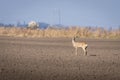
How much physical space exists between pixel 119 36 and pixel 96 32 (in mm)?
3122

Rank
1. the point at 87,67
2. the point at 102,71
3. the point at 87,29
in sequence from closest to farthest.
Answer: the point at 102,71 → the point at 87,67 → the point at 87,29

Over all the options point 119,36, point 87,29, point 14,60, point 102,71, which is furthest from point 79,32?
point 102,71

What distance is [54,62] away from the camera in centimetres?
2008

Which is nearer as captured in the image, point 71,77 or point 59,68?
point 71,77

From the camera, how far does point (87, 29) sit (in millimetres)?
50250

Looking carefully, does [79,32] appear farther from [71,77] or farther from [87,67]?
[71,77]

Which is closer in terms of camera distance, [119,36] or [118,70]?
[118,70]

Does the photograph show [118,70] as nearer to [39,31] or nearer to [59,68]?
[59,68]

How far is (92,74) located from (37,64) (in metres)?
3.80

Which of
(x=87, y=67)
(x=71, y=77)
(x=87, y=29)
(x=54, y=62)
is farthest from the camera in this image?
(x=87, y=29)

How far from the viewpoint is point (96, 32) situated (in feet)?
160

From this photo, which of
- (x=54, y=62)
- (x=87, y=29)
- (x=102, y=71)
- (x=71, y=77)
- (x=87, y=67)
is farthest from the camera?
(x=87, y=29)

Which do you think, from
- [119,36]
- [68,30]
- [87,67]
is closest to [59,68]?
[87,67]

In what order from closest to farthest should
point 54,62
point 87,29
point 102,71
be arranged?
point 102,71 < point 54,62 < point 87,29
